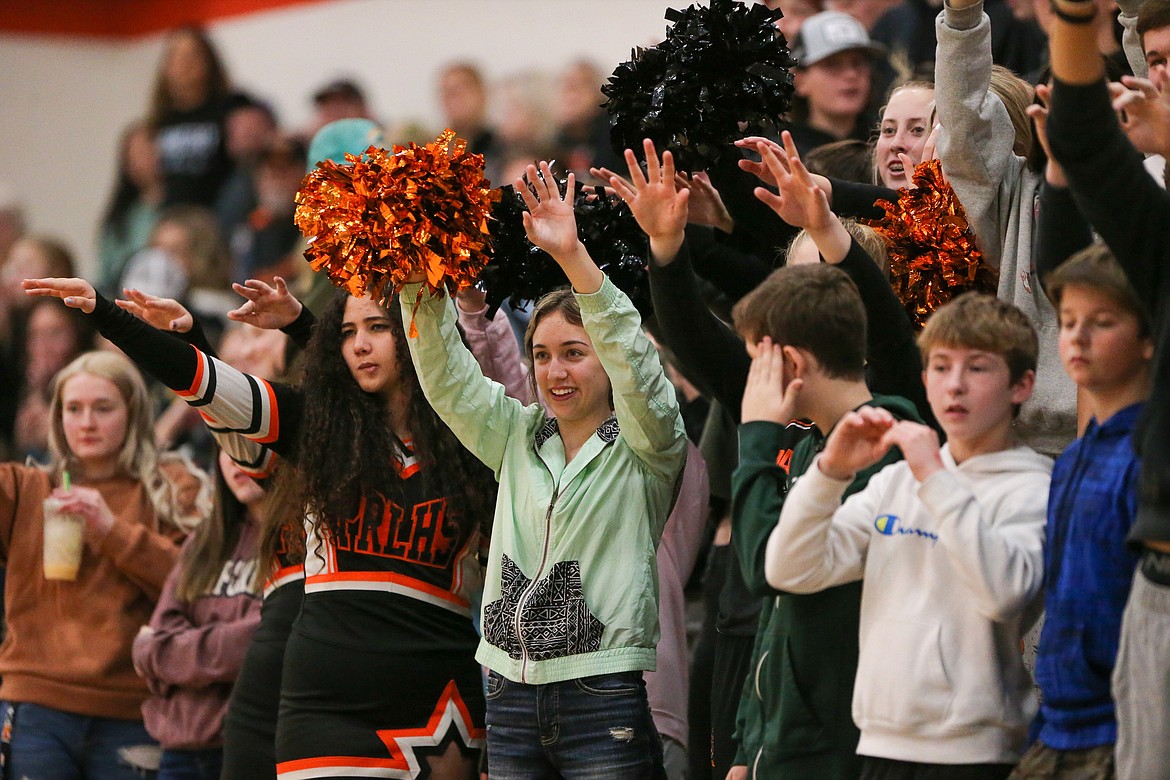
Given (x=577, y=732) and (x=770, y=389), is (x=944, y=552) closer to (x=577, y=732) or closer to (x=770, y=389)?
(x=770, y=389)

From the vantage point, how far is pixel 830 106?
612 cm

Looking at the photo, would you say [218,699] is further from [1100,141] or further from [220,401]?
[1100,141]

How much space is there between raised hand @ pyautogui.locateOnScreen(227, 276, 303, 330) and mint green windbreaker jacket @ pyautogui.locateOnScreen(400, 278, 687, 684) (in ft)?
2.54

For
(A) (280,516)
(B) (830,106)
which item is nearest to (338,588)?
(A) (280,516)

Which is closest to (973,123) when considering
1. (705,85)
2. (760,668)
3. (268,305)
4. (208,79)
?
(705,85)

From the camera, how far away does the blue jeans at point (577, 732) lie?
3545 millimetres

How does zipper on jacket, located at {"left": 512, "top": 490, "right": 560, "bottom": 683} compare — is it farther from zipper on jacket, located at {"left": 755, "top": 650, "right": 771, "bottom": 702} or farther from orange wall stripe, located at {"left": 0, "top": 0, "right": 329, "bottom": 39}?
orange wall stripe, located at {"left": 0, "top": 0, "right": 329, "bottom": 39}

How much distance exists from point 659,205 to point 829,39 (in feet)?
8.98

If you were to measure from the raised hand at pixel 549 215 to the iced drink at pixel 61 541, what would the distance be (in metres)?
2.25

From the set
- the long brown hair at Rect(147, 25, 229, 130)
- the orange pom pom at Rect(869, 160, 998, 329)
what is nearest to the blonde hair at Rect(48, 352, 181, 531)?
the orange pom pom at Rect(869, 160, 998, 329)

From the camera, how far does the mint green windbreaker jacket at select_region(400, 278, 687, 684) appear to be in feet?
11.9

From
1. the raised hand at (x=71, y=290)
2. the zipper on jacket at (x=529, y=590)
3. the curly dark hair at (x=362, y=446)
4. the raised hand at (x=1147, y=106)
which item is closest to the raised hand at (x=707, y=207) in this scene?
the curly dark hair at (x=362, y=446)

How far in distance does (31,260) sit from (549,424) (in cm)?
789

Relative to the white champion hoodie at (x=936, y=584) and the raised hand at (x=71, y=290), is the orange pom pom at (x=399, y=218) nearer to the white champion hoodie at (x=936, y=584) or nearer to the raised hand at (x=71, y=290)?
the raised hand at (x=71, y=290)
